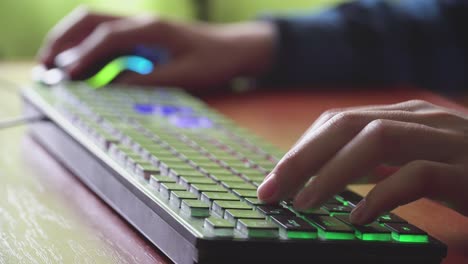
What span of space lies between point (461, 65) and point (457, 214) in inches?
26.1

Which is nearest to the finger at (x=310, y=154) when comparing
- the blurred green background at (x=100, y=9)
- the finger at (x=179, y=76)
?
the finger at (x=179, y=76)

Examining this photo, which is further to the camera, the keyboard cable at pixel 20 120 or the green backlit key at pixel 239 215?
the keyboard cable at pixel 20 120

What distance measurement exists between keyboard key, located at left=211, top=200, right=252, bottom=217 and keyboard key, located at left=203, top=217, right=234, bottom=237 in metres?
0.02

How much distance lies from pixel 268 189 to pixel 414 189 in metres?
0.09

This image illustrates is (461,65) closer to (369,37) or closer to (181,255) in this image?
(369,37)

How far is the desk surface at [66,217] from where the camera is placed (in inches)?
19.3

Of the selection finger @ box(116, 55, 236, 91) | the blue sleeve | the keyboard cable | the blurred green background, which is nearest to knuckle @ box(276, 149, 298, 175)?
the keyboard cable

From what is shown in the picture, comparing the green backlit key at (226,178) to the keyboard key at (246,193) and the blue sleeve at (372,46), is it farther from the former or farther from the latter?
the blue sleeve at (372,46)

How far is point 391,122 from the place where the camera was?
512mm

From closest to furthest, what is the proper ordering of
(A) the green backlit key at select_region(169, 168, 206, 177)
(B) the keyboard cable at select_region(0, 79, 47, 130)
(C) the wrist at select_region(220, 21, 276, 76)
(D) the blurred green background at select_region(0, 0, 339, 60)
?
(A) the green backlit key at select_region(169, 168, 206, 177) → (B) the keyboard cable at select_region(0, 79, 47, 130) → (C) the wrist at select_region(220, 21, 276, 76) → (D) the blurred green background at select_region(0, 0, 339, 60)

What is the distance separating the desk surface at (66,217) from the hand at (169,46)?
18 cm

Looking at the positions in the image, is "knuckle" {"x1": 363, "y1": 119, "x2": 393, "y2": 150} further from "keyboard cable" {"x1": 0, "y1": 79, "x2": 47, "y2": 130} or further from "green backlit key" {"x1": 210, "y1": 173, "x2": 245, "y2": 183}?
"keyboard cable" {"x1": 0, "y1": 79, "x2": 47, "y2": 130}

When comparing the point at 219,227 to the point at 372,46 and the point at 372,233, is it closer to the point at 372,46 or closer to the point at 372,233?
the point at 372,233

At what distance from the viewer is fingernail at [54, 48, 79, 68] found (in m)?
1.01
